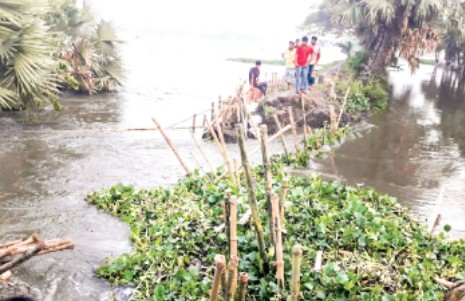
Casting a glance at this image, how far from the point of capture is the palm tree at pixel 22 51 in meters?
8.66

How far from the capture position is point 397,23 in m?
17.5

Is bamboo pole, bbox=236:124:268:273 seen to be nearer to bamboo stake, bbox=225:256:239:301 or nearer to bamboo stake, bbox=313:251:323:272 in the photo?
bamboo stake, bbox=313:251:323:272

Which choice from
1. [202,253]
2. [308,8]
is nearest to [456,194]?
[202,253]

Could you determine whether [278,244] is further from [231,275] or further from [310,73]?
[310,73]

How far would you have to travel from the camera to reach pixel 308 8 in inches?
1282

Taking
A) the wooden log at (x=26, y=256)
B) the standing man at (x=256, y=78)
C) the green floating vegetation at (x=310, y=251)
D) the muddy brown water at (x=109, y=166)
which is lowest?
the muddy brown water at (x=109, y=166)

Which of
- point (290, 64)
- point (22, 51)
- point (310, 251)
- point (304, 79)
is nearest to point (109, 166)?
point (22, 51)

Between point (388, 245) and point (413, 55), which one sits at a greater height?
point (413, 55)

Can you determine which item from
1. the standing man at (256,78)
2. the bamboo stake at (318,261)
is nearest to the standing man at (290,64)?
the standing man at (256,78)

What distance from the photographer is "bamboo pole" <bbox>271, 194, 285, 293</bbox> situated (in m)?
4.01

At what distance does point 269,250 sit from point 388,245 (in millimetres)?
1359

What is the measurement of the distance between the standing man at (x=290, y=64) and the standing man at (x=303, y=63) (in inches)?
25.9

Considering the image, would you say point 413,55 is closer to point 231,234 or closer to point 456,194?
point 456,194

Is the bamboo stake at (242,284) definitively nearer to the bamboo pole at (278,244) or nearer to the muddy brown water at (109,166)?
the bamboo pole at (278,244)
